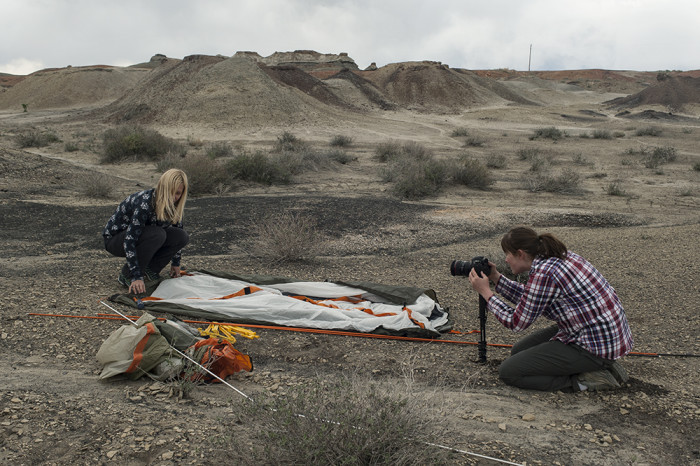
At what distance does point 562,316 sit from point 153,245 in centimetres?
349

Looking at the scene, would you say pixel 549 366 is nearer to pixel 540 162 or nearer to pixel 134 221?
pixel 134 221

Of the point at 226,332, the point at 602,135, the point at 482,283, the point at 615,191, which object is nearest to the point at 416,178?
the point at 615,191

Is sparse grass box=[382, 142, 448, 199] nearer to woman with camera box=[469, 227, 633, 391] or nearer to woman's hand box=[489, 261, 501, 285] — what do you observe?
woman's hand box=[489, 261, 501, 285]

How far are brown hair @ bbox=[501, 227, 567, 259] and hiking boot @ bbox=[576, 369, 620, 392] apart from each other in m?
0.80

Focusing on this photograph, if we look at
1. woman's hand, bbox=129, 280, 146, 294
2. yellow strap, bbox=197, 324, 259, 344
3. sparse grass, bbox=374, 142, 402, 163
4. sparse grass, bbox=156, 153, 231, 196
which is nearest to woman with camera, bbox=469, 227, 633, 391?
yellow strap, bbox=197, 324, 259, 344

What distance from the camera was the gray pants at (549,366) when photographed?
3.36m

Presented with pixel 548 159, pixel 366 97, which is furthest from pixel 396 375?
pixel 366 97

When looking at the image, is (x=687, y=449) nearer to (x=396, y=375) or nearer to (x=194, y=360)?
(x=396, y=375)

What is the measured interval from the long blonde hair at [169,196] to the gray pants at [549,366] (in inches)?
118

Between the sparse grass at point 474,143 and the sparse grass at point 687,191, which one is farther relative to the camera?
the sparse grass at point 474,143

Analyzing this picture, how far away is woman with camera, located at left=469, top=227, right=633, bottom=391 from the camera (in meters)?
3.20

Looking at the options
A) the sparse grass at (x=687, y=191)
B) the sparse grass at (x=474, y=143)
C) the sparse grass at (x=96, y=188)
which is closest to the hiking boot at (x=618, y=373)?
the sparse grass at (x=96, y=188)

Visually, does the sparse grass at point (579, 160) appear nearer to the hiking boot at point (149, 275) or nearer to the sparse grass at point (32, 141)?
the hiking boot at point (149, 275)

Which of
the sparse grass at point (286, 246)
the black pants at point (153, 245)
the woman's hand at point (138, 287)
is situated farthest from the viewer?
the sparse grass at point (286, 246)
